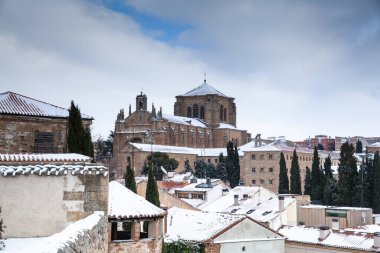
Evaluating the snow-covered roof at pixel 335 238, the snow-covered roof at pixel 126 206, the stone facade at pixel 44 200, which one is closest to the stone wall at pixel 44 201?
the stone facade at pixel 44 200

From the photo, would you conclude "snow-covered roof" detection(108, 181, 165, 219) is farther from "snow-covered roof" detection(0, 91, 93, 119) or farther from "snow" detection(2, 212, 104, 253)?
"snow-covered roof" detection(0, 91, 93, 119)

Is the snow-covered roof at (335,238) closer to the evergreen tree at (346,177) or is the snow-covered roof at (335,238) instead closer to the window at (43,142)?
the window at (43,142)

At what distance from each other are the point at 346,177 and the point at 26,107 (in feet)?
104

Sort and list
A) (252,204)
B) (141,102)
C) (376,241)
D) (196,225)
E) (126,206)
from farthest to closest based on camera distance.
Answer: (141,102), (252,204), (376,241), (196,225), (126,206)

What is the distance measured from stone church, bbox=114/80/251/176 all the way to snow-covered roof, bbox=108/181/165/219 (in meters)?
51.3

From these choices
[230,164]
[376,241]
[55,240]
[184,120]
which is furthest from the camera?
[184,120]

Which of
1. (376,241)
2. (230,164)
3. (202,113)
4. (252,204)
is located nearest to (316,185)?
(230,164)

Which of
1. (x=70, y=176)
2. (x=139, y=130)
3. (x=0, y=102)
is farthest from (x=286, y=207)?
(x=139, y=130)

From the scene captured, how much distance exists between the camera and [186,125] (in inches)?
2960

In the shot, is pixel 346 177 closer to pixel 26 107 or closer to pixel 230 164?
pixel 230 164

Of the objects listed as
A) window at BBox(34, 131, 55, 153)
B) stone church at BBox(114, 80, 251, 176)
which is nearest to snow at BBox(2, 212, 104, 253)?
window at BBox(34, 131, 55, 153)

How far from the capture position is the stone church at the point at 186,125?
69688 mm

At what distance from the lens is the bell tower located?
72.4 metres

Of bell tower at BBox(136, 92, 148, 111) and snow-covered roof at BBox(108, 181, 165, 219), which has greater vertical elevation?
bell tower at BBox(136, 92, 148, 111)
